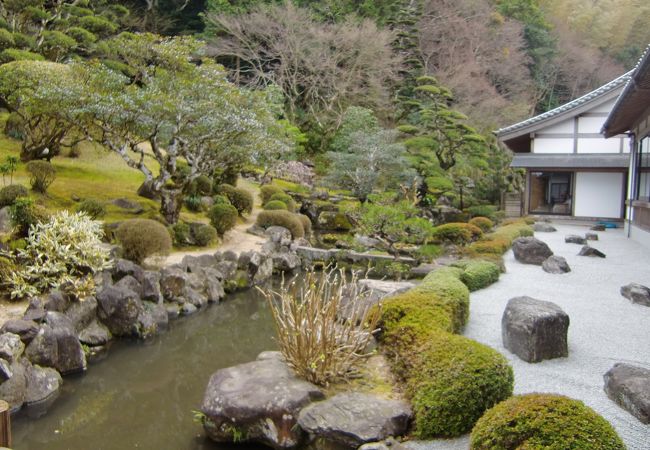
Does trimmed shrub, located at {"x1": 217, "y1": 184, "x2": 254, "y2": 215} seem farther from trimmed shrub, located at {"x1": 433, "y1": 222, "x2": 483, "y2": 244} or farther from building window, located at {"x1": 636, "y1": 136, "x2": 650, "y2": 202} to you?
building window, located at {"x1": 636, "y1": 136, "x2": 650, "y2": 202}

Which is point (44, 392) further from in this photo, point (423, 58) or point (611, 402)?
point (423, 58)

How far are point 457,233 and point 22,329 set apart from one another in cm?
1085

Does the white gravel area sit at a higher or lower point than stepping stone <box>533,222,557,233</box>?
higher

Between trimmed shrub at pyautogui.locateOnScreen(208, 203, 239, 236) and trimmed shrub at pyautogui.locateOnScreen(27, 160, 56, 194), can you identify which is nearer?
trimmed shrub at pyautogui.locateOnScreen(27, 160, 56, 194)

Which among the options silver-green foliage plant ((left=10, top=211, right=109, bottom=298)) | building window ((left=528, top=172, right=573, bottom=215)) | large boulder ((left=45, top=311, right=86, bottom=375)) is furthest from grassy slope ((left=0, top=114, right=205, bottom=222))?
building window ((left=528, top=172, right=573, bottom=215))

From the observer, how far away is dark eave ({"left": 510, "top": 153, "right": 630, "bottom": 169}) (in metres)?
17.9

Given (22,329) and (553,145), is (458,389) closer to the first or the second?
(22,329)

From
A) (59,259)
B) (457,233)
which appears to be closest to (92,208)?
(59,259)

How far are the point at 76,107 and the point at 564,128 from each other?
16807 millimetres

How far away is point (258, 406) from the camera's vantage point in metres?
4.66

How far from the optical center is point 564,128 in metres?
19.3

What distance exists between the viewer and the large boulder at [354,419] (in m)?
4.10

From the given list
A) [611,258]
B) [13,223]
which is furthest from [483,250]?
[13,223]

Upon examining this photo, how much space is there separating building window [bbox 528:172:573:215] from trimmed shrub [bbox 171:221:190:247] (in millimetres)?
13739
